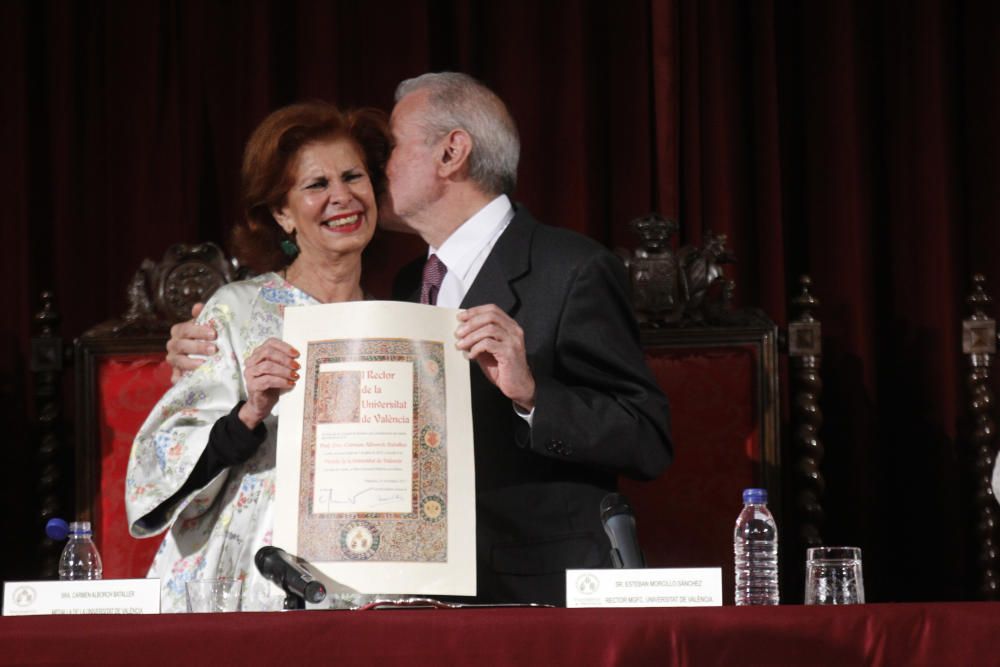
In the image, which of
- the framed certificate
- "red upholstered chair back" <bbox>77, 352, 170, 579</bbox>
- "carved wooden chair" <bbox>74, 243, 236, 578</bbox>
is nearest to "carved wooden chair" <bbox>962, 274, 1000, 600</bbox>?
the framed certificate

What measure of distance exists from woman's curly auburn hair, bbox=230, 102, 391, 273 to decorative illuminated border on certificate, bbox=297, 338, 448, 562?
1.66 ft

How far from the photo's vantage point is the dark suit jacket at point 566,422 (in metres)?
1.89

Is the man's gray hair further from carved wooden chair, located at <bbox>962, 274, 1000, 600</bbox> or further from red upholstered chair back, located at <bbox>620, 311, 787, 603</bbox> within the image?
carved wooden chair, located at <bbox>962, 274, 1000, 600</bbox>

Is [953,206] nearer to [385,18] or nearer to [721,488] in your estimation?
[721,488]

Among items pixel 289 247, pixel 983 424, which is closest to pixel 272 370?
pixel 289 247

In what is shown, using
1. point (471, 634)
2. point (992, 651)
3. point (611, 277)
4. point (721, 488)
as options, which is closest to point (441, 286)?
point (611, 277)

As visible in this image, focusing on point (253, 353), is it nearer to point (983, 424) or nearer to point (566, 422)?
point (566, 422)

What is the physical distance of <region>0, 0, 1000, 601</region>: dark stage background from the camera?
2.77 metres

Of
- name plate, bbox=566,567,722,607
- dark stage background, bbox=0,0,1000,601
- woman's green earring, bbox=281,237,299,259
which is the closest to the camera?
name plate, bbox=566,567,722,607

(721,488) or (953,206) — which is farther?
(953,206)

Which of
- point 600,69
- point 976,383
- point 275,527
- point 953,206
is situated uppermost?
point 600,69

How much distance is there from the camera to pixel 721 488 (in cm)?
248

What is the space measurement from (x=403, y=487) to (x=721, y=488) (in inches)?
37.9

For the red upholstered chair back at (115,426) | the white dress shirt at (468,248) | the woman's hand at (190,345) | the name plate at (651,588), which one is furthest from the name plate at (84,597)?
the red upholstered chair back at (115,426)
